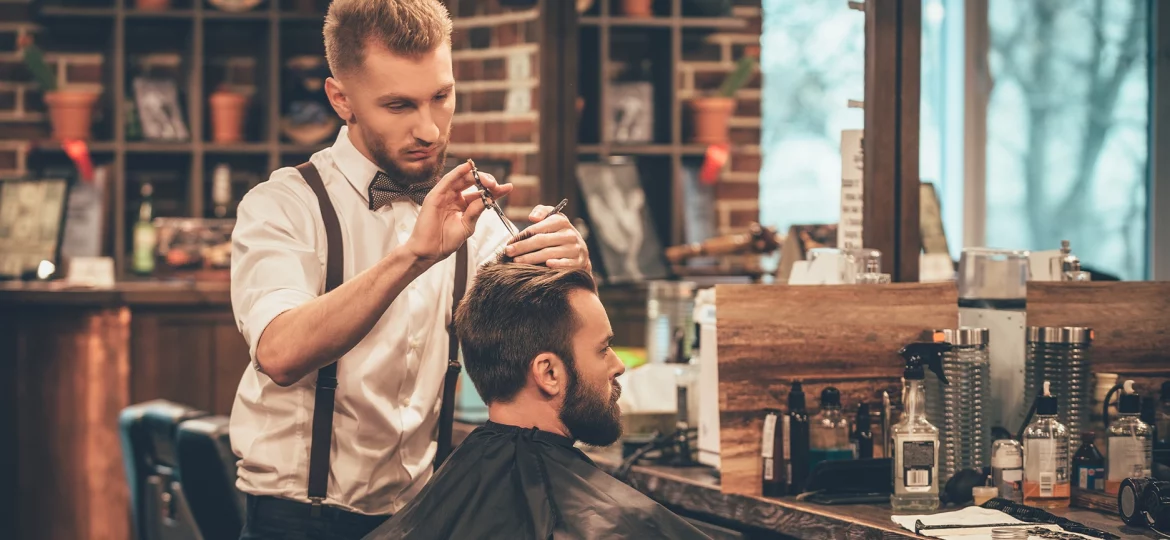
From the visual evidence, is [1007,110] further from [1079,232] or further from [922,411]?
[922,411]

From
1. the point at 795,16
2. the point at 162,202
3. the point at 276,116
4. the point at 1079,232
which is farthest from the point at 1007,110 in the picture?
the point at 162,202

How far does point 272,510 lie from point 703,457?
0.93m

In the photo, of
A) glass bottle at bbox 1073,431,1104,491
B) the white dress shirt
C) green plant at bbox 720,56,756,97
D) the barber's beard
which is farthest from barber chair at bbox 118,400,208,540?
green plant at bbox 720,56,756,97

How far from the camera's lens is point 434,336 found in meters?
2.02

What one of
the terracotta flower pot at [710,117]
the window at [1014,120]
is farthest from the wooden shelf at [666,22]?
the window at [1014,120]

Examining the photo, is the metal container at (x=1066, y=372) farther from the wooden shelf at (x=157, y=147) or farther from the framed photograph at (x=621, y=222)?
the wooden shelf at (x=157, y=147)

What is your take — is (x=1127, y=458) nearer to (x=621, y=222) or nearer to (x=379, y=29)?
(x=379, y=29)

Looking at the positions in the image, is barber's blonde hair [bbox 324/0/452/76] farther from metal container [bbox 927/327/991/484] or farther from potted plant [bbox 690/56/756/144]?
potted plant [bbox 690/56/756/144]

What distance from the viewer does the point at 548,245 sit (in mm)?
1820

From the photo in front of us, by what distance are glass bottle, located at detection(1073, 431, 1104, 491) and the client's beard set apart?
2.57 feet

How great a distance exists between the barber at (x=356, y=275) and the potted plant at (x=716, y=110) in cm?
295

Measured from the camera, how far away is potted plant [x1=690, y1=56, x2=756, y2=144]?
4844 millimetres

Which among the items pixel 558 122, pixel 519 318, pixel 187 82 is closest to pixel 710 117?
pixel 558 122

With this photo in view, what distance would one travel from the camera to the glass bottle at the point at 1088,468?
2109 mm
